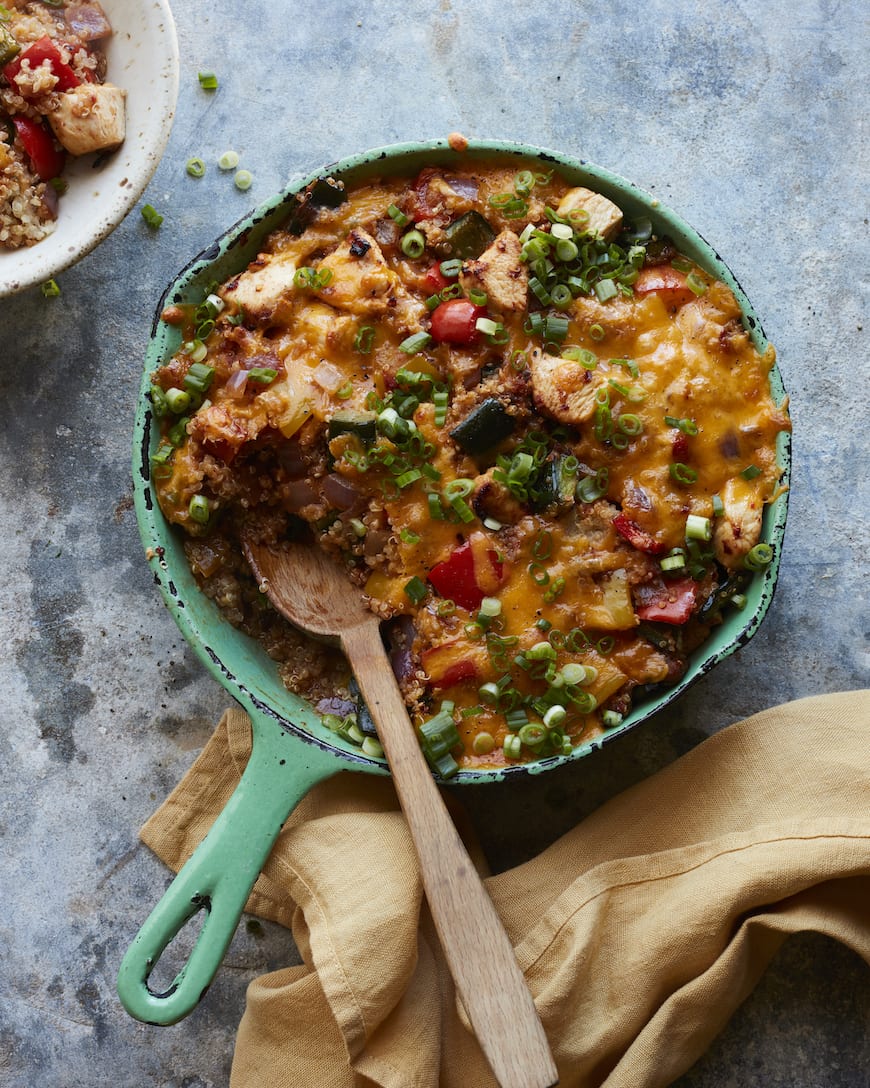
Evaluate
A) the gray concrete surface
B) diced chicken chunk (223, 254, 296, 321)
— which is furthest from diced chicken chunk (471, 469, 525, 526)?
the gray concrete surface

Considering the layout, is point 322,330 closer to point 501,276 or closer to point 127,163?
point 501,276

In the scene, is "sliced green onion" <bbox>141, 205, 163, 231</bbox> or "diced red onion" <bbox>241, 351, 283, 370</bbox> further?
"sliced green onion" <bbox>141, 205, 163, 231</bbox>

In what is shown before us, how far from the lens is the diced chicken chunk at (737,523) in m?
2.96

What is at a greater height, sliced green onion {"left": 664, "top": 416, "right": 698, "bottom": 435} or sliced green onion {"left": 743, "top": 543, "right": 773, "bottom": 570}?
sliced green onion {"left": 664, "top": 416, "right": 698, "bottom": 435}

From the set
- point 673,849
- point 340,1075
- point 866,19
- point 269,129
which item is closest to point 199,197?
point 269,129

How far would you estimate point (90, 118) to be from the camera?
10.4ft

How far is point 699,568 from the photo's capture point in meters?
3.01

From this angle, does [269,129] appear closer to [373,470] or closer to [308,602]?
[373,470]

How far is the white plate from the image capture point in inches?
126

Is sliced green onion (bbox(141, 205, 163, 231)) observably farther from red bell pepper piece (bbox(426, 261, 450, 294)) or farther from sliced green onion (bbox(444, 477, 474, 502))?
sliced green onion (bbox(444, 477, 474, 502))

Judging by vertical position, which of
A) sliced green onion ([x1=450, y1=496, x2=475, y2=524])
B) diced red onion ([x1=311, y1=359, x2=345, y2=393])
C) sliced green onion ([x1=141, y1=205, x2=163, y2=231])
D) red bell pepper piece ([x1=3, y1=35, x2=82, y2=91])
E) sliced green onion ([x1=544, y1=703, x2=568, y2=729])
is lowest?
sliced green onion ([x1=544, y1=703, x2=568, y2=729])

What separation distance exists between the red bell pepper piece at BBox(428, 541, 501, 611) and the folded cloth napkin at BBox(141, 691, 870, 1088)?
0.73m

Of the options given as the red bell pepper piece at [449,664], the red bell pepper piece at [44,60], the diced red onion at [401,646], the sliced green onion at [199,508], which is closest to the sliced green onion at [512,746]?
the red bell pepper piece at [449,664]

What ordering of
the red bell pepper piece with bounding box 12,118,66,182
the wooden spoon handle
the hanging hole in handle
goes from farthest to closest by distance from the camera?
the hanging hole in handle → the red bell pepper piece with bounding box 12,118,66,182 → the wooden spoon handle
